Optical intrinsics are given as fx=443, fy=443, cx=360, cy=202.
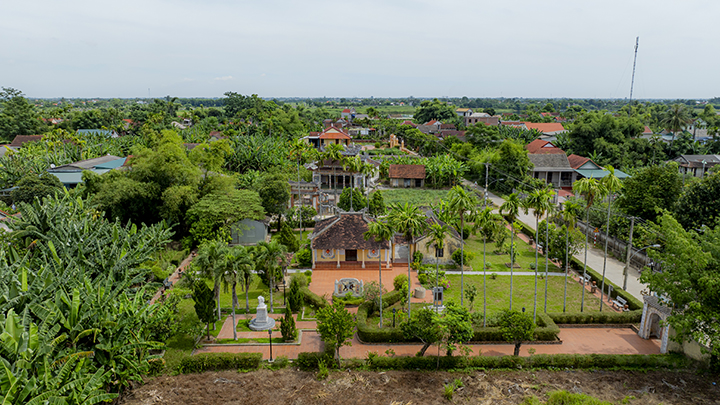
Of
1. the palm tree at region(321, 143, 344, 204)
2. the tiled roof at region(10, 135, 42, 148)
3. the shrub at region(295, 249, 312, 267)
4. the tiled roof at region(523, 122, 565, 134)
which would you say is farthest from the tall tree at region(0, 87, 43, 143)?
the tiled roof at region(523, 122, 565, 134)

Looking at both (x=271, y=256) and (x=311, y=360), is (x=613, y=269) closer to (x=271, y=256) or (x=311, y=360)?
(x=311, y=360)

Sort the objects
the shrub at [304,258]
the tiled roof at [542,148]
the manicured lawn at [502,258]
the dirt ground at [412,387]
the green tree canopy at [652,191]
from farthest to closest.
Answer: the tiled roof at [542,148] → the green tree canopy at [652,191] → the shrub at [304,258] → the manicured lawn at [502,258] → the dirt ground at [412,387]

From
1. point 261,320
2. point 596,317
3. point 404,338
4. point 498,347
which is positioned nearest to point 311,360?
point 261,320

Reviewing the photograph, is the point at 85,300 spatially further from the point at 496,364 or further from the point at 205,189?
the point at 205,189

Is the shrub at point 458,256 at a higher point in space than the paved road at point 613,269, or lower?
higher

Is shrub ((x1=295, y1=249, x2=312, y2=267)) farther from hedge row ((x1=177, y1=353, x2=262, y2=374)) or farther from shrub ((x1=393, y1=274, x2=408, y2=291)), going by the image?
hedge row ((x1=177, y1=353, x2=262, y2=374))

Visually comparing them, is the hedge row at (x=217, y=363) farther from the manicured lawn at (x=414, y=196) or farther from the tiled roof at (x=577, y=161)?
the tiled roof at (x=577, y=161)

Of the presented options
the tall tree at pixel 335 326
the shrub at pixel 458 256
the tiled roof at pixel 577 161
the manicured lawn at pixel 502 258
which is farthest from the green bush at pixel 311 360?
the tiled roof at pixel 577 161
